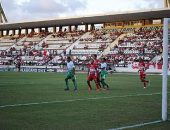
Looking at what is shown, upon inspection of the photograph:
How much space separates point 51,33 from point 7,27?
1231cm

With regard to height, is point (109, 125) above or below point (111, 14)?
below

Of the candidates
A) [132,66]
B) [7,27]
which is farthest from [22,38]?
[132,66]

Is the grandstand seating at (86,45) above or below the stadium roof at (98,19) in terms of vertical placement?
below

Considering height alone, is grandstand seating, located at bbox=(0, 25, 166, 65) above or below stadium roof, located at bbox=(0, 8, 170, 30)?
below

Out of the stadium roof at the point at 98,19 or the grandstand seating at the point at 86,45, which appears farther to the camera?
the stadium roof at the point at 98,19

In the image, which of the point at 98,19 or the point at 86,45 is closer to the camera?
the point at 86,45

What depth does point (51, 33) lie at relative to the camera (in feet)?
271

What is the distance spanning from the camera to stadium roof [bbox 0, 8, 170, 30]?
63750 millimetres

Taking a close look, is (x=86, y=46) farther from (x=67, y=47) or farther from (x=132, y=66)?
(x=132, y=66)

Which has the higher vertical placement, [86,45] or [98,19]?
[98,19]

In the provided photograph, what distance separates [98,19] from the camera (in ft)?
236

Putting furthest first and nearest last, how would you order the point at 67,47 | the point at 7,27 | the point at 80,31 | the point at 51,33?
the point at 7,27
the point at 51,33
the point at 80,31
the point at 67,47

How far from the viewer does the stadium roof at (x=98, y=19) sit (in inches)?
2510

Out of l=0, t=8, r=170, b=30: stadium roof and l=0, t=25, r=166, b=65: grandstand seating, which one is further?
l=0, t=8, r=170, b=30: stadium roof
